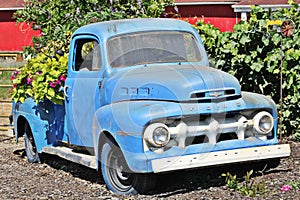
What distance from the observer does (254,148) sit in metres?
7.30

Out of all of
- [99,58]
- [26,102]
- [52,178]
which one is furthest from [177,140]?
[26,102]

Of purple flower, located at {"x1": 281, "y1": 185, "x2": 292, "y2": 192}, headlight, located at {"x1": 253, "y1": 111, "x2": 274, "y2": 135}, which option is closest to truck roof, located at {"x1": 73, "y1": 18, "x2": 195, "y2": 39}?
headlight, located at {"x1": 253, "y1": 111, "x2": 274, "y2": 135}

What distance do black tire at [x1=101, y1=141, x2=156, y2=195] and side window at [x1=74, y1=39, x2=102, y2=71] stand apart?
117 cm

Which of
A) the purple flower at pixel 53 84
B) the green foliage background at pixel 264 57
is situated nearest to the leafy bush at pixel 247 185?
the purple flower at pixel 53 84

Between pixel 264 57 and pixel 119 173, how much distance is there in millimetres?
3580

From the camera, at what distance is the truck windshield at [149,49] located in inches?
320

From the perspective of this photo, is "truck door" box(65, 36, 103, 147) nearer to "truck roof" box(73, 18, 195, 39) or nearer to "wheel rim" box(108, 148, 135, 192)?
"truck roof" box(73, 18, 195, 39)

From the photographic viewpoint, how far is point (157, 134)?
23.0 feet

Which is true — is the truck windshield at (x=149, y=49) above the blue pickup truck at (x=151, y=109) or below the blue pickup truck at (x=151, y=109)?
above

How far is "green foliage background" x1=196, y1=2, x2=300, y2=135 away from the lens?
9992mm

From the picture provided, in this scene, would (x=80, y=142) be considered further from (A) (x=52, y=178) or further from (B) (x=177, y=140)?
(B) (x=177, y=140)

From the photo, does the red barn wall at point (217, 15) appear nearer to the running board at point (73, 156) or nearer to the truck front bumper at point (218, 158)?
the running board at point (73, 156)

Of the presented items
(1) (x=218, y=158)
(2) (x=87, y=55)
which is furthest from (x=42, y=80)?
(1) (x=218, y=158)

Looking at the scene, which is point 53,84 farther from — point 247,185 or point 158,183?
point 247,185
